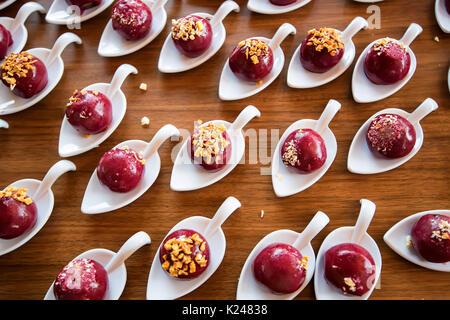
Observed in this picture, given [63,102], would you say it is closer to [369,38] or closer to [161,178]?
[161,178]

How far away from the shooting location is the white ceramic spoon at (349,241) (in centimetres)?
111

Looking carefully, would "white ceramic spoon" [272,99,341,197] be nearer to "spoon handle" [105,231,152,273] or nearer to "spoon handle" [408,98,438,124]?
"spoon handle" [408,98,438,124]

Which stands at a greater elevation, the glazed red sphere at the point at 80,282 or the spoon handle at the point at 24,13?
the spoon handle at the point at 24,13

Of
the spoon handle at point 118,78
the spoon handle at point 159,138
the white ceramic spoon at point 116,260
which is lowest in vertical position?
the white ceramic spoon at point 116,260

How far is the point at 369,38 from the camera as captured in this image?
1.36 m

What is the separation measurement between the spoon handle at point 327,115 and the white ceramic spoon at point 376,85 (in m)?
0.09

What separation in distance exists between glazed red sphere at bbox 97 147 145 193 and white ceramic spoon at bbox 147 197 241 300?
0.64 feet

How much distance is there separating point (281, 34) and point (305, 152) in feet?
1.41

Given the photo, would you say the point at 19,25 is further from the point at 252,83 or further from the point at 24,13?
the point at 252,83

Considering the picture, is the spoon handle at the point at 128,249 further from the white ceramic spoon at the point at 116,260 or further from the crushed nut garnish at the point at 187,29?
the crushed nut garnish at the point at 187,29

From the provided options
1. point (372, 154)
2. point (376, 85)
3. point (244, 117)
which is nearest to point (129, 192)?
point (244, 117)

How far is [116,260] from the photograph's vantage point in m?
1.15

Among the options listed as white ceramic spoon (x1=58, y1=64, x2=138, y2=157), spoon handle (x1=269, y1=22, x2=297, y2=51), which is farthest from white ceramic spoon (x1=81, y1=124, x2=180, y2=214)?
spoon handle (x1=269, y1=22, x2=297, y2=51)

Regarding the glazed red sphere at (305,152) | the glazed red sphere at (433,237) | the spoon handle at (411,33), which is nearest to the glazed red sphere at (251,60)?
the glazed red sphere at (305,152)
